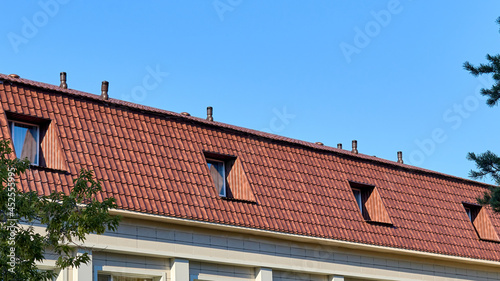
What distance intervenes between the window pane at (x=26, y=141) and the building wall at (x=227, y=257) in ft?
7.51

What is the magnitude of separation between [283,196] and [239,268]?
2578mm

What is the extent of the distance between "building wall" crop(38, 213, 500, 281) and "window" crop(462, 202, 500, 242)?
354 centimetres

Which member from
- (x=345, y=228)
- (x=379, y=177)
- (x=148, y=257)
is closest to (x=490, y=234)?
(x=379, y=177)

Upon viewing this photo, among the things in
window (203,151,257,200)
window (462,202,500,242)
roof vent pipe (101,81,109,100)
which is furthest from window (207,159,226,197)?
window (462,202,500,242)

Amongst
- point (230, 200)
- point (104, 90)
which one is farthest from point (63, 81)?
point (230, 200)

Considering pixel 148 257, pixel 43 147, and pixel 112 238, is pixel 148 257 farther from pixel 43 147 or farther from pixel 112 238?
pixel 43 147

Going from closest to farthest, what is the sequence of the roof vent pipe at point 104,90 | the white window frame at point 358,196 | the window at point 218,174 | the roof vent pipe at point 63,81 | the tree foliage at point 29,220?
the tree foliage at point 29,220 → the roof vent pipe at point 104,90 → the window at point 218,174 → the roof vent pipe at point 63,81 → the white window frame at point 358,196

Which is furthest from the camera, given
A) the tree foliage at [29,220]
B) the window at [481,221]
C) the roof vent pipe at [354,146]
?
the roof vent pipe at [354,146]

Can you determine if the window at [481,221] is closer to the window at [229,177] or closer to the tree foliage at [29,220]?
the window at [229,177]

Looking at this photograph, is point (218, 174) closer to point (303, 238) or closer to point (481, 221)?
point (303, 238)

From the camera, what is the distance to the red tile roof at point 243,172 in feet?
64.8

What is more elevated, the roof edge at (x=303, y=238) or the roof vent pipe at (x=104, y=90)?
the roof vent pipe at (x=104, y=90)

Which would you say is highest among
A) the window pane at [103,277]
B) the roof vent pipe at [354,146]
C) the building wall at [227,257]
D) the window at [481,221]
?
the roof vent pipe at [354,146]

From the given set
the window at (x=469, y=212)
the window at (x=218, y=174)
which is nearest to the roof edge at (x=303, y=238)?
the window at (x=218, y=174)
